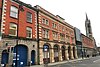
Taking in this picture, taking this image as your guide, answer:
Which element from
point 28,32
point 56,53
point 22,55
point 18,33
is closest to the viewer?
point 18,33

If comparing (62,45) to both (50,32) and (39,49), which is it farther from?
(39,49)

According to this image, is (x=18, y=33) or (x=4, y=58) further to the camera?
(x=18, y=33)

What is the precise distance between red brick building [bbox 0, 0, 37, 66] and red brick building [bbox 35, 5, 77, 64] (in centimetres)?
202

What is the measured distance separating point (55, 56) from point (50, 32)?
22.1 ft

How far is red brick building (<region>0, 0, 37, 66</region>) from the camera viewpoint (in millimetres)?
22688

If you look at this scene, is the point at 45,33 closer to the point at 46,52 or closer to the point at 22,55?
the point at 46,52

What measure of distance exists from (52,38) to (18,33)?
42.6 ft

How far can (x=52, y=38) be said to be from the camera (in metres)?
36.4

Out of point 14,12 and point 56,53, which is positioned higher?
point 14,12

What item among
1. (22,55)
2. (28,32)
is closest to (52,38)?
(28,32)

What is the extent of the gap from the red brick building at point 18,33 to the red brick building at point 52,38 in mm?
2016

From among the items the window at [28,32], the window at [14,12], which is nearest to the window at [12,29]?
the window at [14,12]

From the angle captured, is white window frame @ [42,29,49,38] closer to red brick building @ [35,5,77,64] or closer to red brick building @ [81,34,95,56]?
red brick building @ [35,5,77,64]

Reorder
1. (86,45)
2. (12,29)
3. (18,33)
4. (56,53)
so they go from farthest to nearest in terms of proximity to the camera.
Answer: (86,45), (56,53), (18,33), (12,29)
